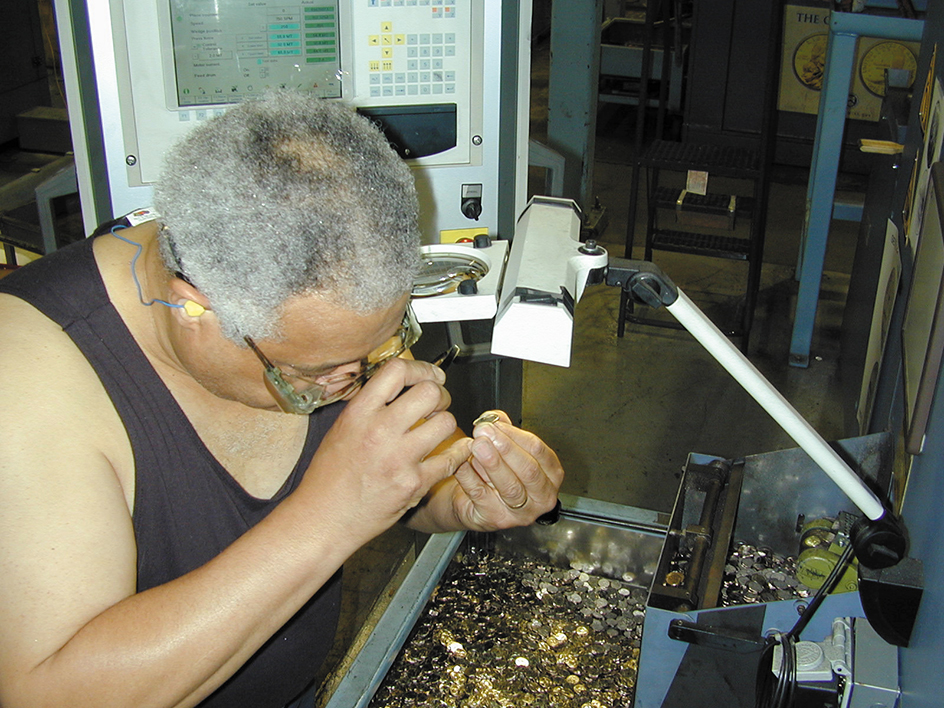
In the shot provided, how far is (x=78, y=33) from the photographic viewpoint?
4.24 feet

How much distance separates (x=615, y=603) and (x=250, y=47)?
1092 millimetres

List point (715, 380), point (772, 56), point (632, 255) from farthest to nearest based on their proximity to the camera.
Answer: point (632, 255) → point (715, 380) → point (772, 56)

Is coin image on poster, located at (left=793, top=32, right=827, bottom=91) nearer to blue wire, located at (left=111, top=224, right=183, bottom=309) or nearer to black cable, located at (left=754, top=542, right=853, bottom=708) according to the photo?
black cable, located at (left=754, top=542, right=853, bottom=708)

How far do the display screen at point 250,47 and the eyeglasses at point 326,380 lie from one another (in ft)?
2.10

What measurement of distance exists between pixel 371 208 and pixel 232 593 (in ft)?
1.19

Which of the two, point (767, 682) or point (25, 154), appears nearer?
point (767, 682)

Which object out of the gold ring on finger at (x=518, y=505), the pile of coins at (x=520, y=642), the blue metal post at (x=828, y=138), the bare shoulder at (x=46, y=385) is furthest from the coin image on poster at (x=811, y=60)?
the bare shoulder at (x=46, y=385)

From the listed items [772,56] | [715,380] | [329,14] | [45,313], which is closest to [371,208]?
[45,313]

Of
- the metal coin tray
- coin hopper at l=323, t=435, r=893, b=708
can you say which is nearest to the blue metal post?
coin hopper at l=323, t=435, r=893, b=708

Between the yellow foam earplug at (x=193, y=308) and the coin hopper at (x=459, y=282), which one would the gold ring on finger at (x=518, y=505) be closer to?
the coin hopper at (x=459, y=282)

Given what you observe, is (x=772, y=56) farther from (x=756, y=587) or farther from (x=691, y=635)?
(x=691, y=635)

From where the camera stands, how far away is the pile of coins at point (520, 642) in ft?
4.17

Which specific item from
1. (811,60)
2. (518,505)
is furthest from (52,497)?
(811,60)

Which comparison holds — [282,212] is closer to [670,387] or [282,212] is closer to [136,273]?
[136,273]
